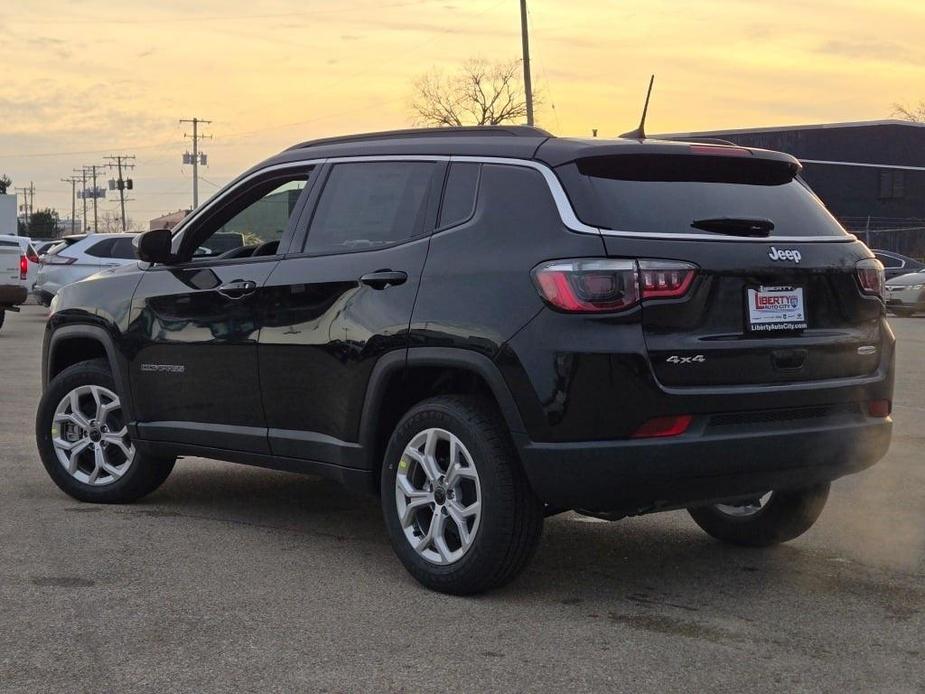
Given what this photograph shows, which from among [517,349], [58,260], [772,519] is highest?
[517,349]

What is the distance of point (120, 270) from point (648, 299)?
10.7 feet

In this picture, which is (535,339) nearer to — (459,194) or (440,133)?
(459,194)

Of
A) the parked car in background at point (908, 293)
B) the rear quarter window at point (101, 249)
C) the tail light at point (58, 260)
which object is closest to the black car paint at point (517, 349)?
the rear quarter window at point (101, 249)

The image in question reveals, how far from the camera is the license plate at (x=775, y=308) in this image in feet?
16.5

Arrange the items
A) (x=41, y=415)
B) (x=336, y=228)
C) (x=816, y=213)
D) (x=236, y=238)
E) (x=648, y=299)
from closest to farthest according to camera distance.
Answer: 1. (x=648, y=299)
2. (x=816, y=213)
3. (x=336, y=228)
4. (x=236, y=238)
5. (x=41, y=415)

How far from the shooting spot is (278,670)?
4309 millimetres

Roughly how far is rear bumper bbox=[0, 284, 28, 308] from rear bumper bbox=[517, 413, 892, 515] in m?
19.2

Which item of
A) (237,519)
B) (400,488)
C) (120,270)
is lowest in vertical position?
(237,519)

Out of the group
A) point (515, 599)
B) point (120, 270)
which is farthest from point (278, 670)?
point (120, 270)

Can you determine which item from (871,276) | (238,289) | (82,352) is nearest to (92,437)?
(82,352)

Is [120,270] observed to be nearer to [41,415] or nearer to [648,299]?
[41,415]

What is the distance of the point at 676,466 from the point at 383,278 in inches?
56.3

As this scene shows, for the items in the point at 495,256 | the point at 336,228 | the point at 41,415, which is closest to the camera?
the point at 495,256

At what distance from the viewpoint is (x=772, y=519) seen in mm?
6059
